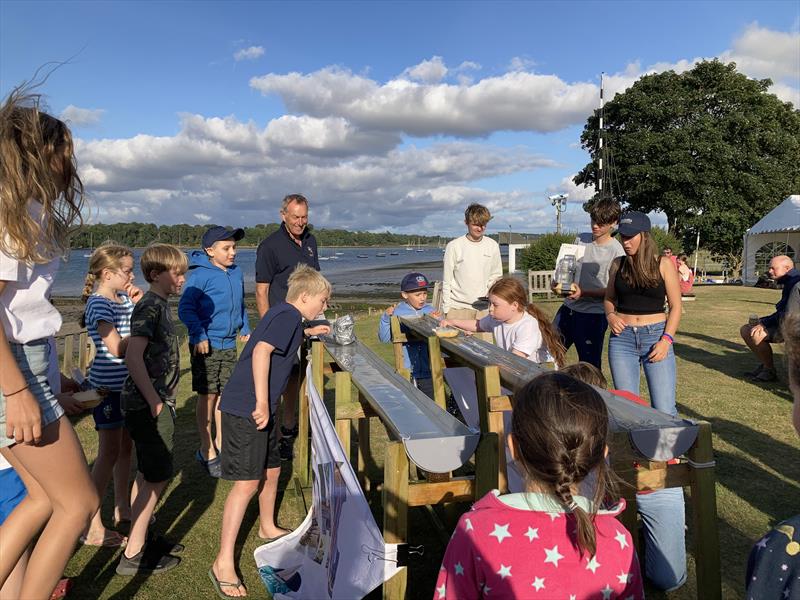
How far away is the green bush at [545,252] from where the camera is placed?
2353 centimetres

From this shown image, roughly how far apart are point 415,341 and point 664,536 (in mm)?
2560

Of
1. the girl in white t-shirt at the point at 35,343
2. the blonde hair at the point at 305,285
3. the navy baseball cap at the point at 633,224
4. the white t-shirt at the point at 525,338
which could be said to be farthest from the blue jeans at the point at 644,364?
the girl in white t-shirt at the point at 35,343

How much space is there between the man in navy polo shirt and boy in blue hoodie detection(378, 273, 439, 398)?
0.90 m

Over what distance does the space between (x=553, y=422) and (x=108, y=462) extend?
3.14 metres

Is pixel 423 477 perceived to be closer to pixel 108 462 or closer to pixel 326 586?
pixel 326 586

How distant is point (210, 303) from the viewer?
502 cm

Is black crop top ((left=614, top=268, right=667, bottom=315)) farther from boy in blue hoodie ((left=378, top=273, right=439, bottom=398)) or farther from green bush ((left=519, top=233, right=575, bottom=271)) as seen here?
green bush ((left=519, top=233, right=575, bottom=271))

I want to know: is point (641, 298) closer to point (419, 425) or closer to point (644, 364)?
point (644, 364)

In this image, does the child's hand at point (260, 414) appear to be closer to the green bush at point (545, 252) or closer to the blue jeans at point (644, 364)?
the blue jeans at point (644, 364)

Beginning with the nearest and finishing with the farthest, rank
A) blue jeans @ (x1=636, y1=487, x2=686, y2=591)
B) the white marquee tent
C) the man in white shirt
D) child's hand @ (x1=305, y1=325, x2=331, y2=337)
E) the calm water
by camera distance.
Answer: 1. blue jeans @ (x1=636, y1=487, x2=686, y2=591)
2. child's hand @ (x1=305, y1=325, x2=331, y2=337)
3. the man in white shirt
4. the white marquee tent
5. the calm water

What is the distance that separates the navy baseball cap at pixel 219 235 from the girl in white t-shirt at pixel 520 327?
8.01 feet

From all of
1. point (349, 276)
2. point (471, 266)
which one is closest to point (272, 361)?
point (471, 266)

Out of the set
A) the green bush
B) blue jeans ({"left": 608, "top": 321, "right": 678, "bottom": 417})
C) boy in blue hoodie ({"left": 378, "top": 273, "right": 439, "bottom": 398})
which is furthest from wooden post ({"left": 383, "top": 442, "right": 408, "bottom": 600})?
the green bush

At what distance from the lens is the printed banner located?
6.47 feet
